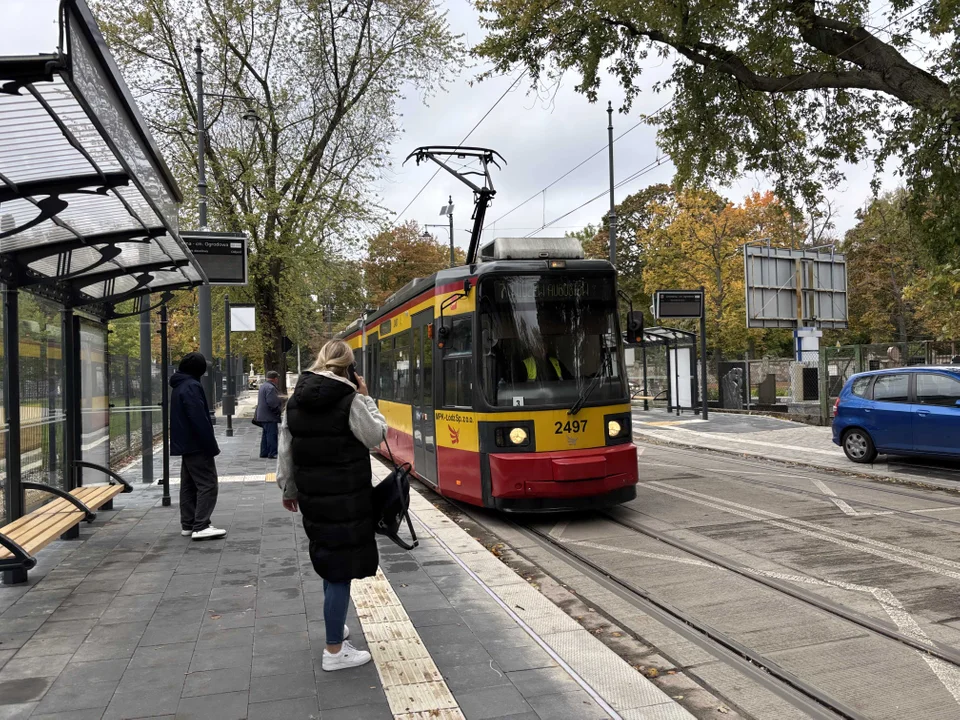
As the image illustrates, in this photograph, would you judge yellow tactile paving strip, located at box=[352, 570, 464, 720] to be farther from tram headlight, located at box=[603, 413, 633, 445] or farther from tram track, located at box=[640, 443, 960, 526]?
tram track, located at box=[640, 443, 960, 526]

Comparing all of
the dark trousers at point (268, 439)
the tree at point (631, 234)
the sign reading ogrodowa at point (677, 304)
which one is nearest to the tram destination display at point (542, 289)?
the dark trousers at point (268, 439)

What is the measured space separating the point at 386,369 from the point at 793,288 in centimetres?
1764

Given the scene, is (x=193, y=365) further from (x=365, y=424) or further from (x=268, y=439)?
(x=268, y=439)

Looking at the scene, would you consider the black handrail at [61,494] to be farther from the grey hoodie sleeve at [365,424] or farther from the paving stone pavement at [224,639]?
the grey hoodie sleeve at [365,424]

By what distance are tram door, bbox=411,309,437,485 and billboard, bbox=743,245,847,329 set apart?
667 inches

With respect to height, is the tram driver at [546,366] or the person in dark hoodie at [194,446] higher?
the tram driver at [546,366]

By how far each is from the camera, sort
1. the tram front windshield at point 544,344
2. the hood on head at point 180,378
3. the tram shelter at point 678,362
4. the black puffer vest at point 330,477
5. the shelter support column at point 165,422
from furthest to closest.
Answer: the tram shelter at point 678,362 < the shelter support column at point 165,422 < the tram front windshield at point 544,344 < the hood on head at point 180,378 < the black puffer vest at point 330,477

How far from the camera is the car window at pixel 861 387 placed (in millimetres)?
13344

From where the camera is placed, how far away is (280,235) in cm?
2612

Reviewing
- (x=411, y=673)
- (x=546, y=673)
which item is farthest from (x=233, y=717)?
(x=546, y=673)

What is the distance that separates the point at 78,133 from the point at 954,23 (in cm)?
1126

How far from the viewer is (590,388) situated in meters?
8.57

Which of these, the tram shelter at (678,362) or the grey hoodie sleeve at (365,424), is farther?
the tram shelter at (678,362)

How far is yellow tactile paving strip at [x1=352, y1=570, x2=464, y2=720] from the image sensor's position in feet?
12.1
